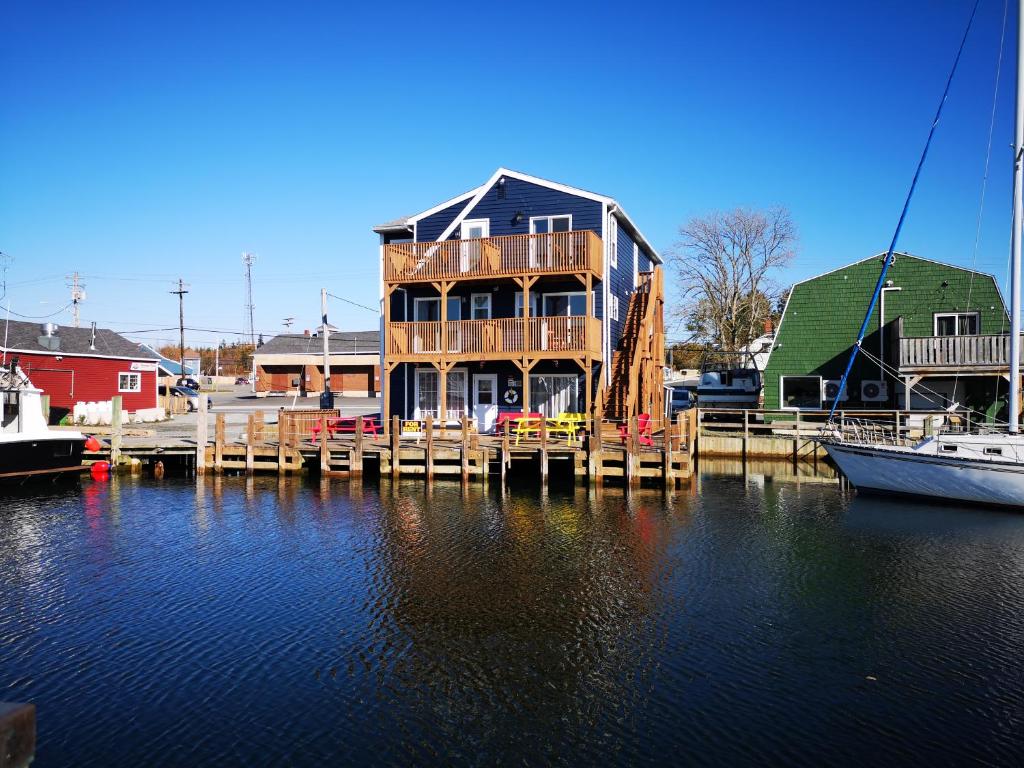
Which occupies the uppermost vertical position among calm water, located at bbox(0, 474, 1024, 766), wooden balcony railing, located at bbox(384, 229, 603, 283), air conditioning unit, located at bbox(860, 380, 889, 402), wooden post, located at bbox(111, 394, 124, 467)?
wooden balcony railing, located at bbox(384, 229, 603, 283)

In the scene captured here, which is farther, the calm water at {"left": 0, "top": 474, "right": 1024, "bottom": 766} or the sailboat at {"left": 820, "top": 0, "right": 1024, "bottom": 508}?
the sailboat at {"left": 820, "top": 0, "right": 1024, "bottom": 508}

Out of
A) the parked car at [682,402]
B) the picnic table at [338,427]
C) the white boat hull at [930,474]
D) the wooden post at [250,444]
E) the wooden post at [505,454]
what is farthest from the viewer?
the parked car at [682,402]

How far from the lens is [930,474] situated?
2077cm

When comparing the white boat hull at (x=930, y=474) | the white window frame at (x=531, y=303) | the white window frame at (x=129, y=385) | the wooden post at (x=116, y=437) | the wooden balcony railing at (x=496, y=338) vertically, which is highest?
the white window frame at (x=531, y=303)

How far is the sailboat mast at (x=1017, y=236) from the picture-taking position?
66.6 feet

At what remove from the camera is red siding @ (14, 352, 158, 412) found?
1522 inches

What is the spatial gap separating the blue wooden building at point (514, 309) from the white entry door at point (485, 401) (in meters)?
0.04

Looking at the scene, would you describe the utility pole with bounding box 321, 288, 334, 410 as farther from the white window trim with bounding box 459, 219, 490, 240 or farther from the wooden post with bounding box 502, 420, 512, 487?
the wooden post with bounding box 502, 420, 512, 487

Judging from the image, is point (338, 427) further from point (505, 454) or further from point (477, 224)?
point (477, 224)

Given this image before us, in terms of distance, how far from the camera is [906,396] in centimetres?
3023

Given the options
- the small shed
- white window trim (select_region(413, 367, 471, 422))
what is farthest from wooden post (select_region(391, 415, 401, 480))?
the small shed

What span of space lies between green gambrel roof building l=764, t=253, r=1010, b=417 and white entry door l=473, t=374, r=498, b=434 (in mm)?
13405

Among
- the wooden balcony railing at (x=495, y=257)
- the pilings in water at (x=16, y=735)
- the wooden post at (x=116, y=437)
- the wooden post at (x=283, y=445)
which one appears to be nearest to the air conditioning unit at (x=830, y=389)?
the wooden balcony railing at (x=495, y=257)

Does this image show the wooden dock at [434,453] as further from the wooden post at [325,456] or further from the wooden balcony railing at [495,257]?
the wooden balcony railing at [495,257]
